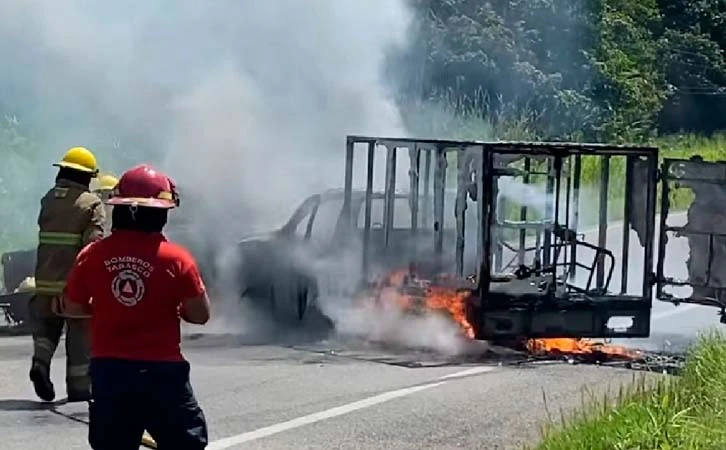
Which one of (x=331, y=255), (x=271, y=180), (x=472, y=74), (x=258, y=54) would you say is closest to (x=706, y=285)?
(x=331, y=255)

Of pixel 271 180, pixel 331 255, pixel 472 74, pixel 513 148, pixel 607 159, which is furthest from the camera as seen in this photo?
pixel 472 74

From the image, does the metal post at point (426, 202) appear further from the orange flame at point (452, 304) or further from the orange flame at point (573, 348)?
the orange flame at point (573, 348)

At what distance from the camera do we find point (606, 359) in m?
13.9

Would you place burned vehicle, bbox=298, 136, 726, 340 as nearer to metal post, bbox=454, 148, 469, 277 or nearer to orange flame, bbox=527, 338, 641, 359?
metal post, bbox=454, 148, 469, 277

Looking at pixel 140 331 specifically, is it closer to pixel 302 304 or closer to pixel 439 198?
pixel 439 198

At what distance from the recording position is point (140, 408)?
6391mm

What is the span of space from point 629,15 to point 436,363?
4411 centimetres

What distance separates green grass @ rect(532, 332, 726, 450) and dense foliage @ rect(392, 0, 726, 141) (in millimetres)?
→ 17682

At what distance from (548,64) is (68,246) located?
30.8m

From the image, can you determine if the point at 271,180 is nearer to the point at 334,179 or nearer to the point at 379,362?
the point at 334,179

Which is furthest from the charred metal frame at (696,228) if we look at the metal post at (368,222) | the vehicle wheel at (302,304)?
the vehicle wheel at (302,304)

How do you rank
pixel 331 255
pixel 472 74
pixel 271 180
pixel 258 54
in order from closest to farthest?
pixel 331 255 → pixel 271 180 → pixel 258 54 → pixel 472 74

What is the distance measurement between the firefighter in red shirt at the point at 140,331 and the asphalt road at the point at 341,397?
314 centimetres

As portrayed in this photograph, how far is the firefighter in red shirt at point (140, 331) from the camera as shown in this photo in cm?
639
